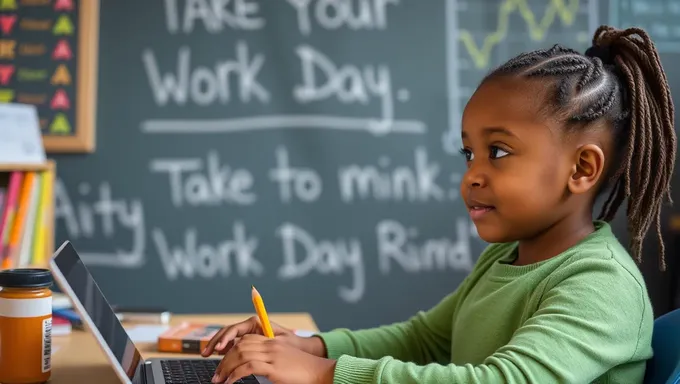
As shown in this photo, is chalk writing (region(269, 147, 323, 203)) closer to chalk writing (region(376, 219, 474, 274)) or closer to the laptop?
chalk writing (region(376, 219, 474, 274))

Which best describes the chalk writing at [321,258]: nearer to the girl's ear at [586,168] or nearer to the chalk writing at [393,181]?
the chalk writing at [393,181]

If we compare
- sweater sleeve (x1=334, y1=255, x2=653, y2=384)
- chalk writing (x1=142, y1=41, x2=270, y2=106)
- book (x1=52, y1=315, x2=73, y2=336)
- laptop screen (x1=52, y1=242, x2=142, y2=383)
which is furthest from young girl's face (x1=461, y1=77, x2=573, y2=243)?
chalk writing (x1=142, y1=41, x2=270, y2=106)

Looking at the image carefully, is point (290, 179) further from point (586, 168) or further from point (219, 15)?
point (586, 168)

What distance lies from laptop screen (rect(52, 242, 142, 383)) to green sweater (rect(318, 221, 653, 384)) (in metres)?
0.24

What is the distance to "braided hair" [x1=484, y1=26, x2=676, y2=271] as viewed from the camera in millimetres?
948

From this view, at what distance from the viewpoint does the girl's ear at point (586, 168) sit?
93 cm

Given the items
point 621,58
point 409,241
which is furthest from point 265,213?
point 621,58

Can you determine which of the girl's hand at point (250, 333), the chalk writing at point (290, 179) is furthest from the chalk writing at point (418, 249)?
the girl's hand at point (250, 333)

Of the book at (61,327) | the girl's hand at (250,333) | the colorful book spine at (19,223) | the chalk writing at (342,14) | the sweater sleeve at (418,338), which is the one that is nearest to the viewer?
the girl's hand at (250,333)

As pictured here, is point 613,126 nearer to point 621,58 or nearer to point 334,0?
point 621,58

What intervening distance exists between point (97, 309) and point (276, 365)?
22 cm

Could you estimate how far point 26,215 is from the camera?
1979mm

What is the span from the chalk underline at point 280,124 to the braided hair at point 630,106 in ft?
4.57

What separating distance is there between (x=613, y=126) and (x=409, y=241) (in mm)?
1474
